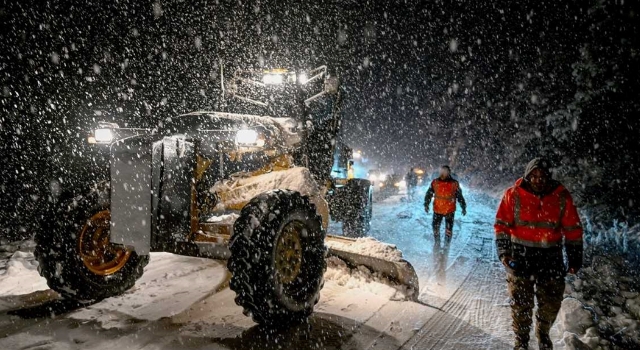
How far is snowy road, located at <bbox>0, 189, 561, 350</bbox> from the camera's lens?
10.7 ft

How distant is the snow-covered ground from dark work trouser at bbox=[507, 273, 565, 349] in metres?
0.27

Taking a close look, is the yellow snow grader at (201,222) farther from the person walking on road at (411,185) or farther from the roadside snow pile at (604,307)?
the person walking on road at (411,185)

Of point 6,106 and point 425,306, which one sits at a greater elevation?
point 6,106

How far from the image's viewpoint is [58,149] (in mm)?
9297

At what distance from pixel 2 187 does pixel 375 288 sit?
9.30m

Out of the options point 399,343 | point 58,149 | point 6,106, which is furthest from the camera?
point 58,149

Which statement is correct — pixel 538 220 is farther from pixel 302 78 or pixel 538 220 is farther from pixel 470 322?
pixel 302 78

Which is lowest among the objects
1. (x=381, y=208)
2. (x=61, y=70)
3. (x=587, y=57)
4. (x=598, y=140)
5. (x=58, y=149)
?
(x=381, y=208)

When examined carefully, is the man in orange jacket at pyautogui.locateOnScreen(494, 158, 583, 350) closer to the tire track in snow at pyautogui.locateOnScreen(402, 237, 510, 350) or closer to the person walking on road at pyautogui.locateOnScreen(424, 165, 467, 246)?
the tire track in snow at pyautogui.locateOnScreen(402, 237, 510, 350)

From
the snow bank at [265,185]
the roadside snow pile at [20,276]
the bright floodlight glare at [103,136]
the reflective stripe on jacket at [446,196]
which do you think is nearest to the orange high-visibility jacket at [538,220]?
the snow bank at [265,185]

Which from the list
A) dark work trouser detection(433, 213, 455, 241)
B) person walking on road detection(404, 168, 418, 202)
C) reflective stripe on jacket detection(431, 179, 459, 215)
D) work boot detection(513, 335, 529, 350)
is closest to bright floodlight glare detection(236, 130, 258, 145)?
work boot detection(513, 335, 529, 350)

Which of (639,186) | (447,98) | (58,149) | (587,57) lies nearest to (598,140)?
(639,186)

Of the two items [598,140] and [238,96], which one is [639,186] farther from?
[238,96]

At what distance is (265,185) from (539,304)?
3.14 metres
